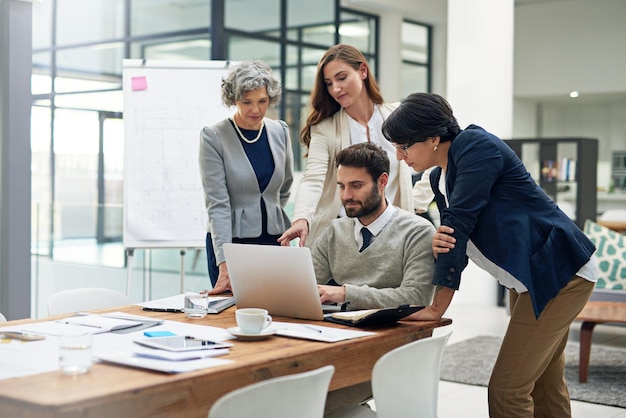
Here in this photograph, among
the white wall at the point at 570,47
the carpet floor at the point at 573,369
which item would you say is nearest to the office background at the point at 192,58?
the white wall at the point at 570,47

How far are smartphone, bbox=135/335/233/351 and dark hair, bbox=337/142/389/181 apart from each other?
3.12 ft

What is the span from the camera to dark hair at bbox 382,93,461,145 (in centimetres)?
265

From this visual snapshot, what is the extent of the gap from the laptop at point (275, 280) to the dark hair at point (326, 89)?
99 centimetres

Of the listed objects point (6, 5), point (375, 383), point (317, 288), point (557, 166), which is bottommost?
point (375, 383)

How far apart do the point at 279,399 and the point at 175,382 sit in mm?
233

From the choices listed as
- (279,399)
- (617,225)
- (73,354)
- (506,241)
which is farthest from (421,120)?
(617,225)

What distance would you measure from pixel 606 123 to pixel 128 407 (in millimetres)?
13406

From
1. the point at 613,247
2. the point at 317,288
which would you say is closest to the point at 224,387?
the point at 317,288

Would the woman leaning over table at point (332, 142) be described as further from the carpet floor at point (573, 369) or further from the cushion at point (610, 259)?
the cushion at point (610, 259)

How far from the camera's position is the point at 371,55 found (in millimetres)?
11828

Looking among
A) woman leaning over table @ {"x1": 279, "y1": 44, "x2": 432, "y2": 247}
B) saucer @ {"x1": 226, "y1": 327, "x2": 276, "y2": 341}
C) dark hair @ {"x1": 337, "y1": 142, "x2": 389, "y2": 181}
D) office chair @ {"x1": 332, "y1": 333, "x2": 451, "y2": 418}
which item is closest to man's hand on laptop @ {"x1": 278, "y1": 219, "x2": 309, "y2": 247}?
woman leaning over table @ {"x1": 279, "y1": 44, "x2": 432, "y2": 247}

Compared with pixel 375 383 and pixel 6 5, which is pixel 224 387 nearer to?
pixel 375 383

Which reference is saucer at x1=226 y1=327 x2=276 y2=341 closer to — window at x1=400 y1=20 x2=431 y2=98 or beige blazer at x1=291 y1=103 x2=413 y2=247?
beige blazer at x1=291 y1=103 x2=413 y2=247

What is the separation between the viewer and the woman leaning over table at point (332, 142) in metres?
3.53
